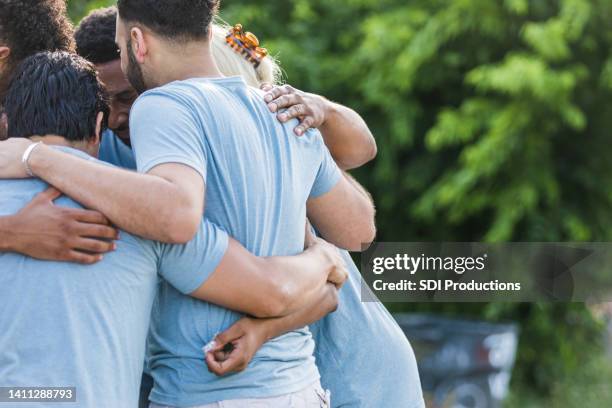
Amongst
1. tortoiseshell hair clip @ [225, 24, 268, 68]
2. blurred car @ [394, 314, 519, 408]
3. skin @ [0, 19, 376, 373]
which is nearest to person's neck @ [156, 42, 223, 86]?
skin @ [0, 19, 376, 373]

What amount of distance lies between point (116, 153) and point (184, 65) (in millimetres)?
413

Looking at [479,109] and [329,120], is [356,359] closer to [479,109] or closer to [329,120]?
[329,120]

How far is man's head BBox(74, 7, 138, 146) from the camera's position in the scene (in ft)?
10.1

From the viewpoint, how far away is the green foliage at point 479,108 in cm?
639

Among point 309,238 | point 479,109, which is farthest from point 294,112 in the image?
point 479,109

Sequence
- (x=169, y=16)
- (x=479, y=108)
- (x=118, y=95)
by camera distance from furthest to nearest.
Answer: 1. (x=479, y=108)
2. (x=118, y=95)
3. (x=169, y=16)

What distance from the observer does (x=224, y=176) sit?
2.33 m

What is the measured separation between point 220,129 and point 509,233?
15.0ft

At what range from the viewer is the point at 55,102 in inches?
91.4

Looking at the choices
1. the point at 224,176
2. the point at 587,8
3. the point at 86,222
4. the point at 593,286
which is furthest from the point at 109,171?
the point at 593,286

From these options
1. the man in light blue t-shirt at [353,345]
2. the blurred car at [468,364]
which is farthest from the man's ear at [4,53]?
the blurred car at [468,364]

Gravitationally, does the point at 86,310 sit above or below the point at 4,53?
below

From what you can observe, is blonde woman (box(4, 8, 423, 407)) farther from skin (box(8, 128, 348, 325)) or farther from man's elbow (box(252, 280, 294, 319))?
man's elbow (box(252, 280, 294, 319))

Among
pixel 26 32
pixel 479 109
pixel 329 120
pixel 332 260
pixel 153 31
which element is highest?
pixel 153 31
